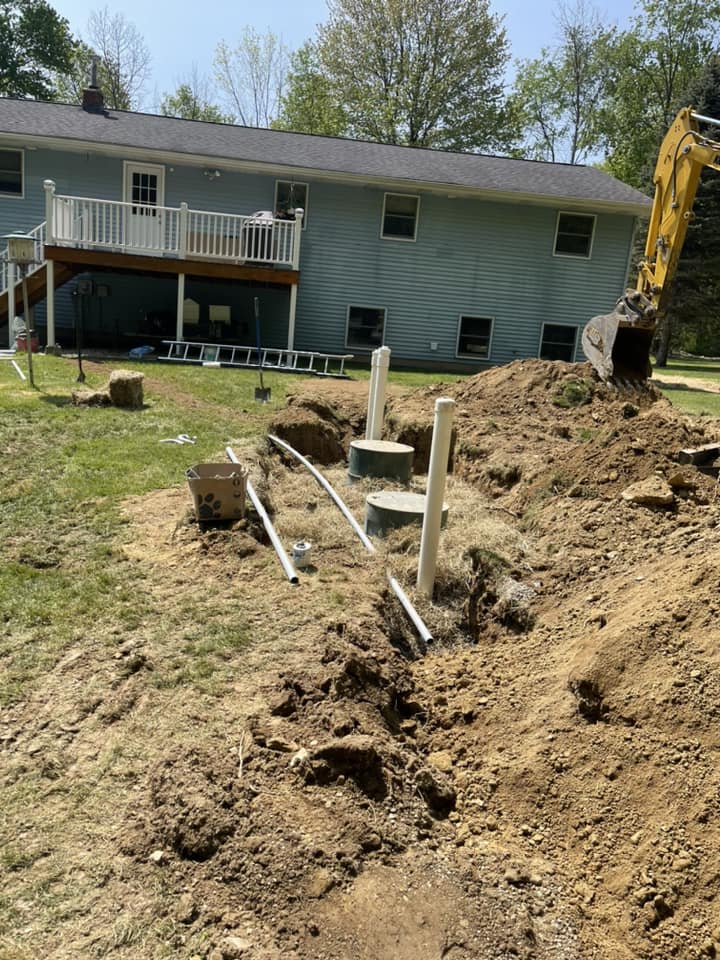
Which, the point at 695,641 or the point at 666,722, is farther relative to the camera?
the point at 695,641

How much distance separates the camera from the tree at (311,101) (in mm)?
35531

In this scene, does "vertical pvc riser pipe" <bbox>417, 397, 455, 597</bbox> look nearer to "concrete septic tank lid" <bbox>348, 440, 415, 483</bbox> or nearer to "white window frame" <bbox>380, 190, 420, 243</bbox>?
"concrete septic tank lid" <bbox>348, 440, 415, 483</bbox>

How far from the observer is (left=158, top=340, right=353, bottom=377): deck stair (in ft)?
50.1

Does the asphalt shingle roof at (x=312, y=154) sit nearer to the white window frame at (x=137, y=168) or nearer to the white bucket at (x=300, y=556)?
the white window frame at (x=137, y=168)

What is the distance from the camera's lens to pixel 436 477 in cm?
501

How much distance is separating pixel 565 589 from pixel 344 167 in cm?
1527

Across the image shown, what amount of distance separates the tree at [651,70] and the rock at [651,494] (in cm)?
3359

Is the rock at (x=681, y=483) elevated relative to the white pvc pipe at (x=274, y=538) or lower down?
elevated

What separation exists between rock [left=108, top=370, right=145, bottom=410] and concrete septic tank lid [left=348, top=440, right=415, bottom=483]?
11.5 ft

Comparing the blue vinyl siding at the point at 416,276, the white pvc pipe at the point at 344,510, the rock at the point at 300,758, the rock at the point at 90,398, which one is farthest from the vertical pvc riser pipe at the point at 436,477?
the blue vinyl siding at the point at 416,276

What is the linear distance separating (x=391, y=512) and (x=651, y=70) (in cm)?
3975

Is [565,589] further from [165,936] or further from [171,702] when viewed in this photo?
[165,936]

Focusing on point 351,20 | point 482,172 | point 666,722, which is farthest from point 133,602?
point 351,20

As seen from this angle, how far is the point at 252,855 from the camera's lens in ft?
8.92
